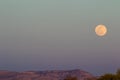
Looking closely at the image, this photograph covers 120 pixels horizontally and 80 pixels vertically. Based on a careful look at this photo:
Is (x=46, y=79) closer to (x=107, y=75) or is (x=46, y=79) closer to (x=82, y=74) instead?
(x=82, y=74)

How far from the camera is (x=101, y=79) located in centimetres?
8538

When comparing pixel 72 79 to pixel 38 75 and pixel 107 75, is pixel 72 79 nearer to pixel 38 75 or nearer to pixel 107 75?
pixel 107 75

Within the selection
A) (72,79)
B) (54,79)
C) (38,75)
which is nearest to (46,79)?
(54,79)

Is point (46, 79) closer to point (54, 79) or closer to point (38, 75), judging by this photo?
point (54, 79)

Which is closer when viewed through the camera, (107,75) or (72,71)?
(107,75)

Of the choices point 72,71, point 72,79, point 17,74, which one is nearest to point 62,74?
point 72,71

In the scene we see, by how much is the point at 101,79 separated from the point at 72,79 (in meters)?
6.24

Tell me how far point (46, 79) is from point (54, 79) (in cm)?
371

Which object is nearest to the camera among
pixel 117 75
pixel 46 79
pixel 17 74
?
pixel 117 75

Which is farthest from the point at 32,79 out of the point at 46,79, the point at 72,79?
the point at 72,79

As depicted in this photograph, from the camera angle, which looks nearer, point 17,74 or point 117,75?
point 117,75

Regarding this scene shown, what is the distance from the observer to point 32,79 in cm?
18375

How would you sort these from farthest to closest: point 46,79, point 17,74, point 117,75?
point 17,74 < point 46,79 < point 117,75

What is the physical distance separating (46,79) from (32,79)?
668cm
